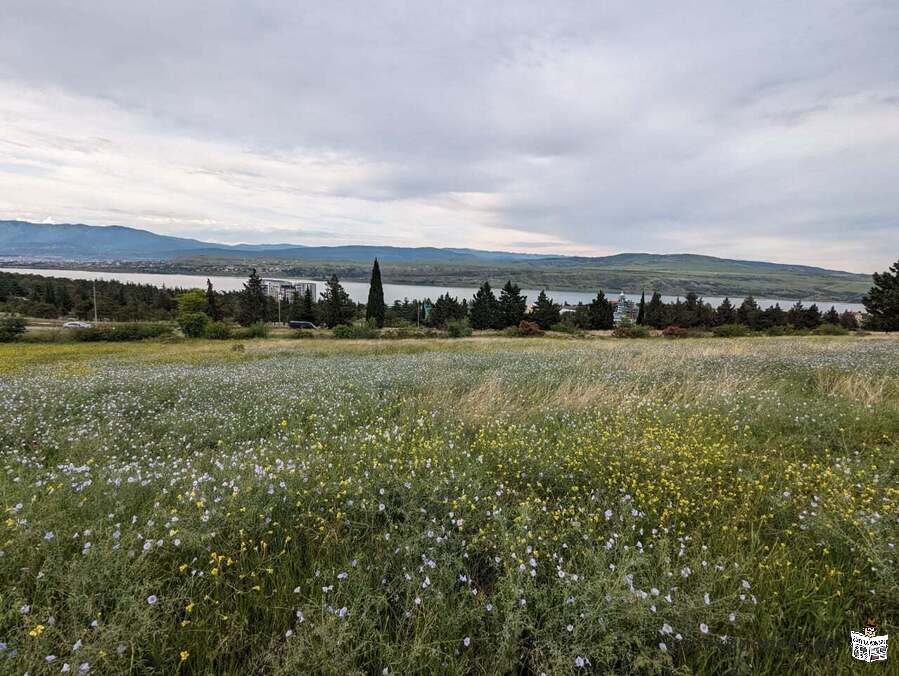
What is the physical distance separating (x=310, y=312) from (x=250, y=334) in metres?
35.9

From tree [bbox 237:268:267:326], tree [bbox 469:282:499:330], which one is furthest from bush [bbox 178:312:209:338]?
tree [bbox 469:282:499:330]

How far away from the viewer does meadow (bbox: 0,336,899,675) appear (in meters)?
2.55

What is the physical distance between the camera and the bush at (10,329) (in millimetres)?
45312

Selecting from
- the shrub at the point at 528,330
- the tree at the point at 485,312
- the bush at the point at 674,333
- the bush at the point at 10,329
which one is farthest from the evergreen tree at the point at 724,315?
the bush at the point at 10,329

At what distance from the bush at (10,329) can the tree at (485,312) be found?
219 ft

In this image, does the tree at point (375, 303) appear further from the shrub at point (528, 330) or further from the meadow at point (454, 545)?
the meadow at point (454, 545)

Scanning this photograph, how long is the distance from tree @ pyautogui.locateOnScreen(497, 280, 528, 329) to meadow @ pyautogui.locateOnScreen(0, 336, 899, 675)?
252 feet

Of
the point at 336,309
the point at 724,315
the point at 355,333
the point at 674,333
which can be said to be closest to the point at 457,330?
the point at 355,333

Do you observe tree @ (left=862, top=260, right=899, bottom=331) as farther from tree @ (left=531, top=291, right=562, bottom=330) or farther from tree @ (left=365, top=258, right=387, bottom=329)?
tree @ (left=365, top=258, right=387, bottom=329)

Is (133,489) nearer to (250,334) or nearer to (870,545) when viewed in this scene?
(870,545)

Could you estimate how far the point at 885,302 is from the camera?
2431 inches

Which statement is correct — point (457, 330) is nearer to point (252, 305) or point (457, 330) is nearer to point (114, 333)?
point (114, 333)

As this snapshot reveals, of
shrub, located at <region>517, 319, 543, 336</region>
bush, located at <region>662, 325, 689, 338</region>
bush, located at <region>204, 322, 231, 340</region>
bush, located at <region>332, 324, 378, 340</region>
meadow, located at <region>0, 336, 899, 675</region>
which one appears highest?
meadow, located at <region>0, 336, 899, 675</region>

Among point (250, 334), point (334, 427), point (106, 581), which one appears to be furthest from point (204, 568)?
point (250, 334)
